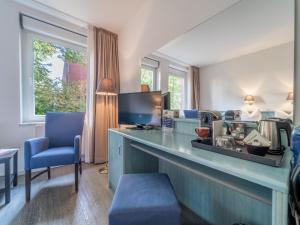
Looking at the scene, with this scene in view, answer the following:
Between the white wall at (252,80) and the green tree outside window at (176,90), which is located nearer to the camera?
the white wall at (252,80)

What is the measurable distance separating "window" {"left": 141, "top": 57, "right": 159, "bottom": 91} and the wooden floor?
58.8 inches

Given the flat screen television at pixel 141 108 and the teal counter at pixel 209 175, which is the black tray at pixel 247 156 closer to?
the teal counter at pixel 209 175

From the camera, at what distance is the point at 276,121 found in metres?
0.93

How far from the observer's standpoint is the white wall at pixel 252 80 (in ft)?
3.44

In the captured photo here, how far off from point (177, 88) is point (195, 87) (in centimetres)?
25

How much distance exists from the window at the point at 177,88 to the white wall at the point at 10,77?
220cm

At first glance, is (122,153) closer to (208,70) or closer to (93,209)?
(93,209)

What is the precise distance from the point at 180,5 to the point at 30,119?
270 centimetres

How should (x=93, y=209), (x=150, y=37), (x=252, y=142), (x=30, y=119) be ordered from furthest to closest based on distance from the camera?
(x=30, y=119) < (x=150, y=37) < (x=93, y=209) < (x=252, y=142)

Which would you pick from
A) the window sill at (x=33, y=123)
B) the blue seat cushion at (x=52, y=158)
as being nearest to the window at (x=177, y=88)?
the blue seat cushion at (x=52, y=158)

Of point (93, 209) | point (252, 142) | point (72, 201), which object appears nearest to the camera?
point (252, 142)

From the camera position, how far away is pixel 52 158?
1852 mm

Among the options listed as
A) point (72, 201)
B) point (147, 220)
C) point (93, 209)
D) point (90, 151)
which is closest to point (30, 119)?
point (90, 151)

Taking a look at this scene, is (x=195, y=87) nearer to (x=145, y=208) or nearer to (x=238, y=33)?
(x=238, y=33)
